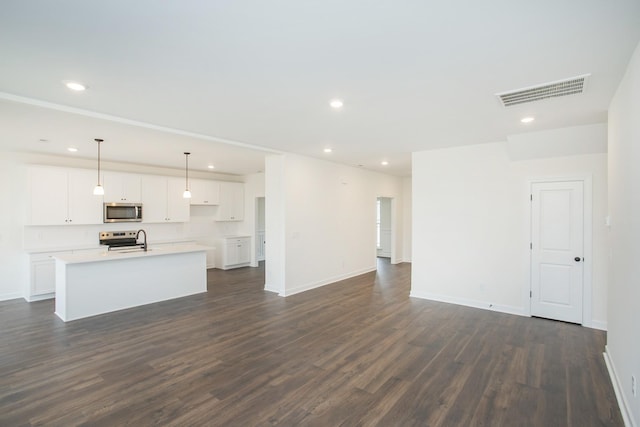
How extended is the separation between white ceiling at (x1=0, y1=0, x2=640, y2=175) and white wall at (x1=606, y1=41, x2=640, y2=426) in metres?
0.27

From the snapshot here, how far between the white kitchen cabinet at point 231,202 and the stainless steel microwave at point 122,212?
7.19 ft

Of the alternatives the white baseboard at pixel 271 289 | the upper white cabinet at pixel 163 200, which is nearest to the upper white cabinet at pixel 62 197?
the upper white cabinet at pixel 163 200

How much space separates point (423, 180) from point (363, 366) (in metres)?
3.69

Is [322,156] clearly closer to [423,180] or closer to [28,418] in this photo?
[423,180]

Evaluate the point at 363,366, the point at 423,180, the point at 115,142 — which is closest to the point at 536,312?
the point at 423,180

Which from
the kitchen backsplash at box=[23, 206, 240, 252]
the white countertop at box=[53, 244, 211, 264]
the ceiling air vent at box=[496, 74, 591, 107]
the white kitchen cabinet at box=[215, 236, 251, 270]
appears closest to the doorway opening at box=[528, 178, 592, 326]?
the ceiling air vent at box=[496, 74, 591, 107]

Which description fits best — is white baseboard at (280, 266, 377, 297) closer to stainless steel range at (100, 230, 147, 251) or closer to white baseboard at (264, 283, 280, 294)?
white baseboard at (264, 283, 280, 294)

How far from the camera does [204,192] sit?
8.39 meters

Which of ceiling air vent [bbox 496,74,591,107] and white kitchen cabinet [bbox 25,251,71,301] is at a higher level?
ceiling air vent [bbox 496,74,591,107]

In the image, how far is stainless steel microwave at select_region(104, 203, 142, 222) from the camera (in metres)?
6.60

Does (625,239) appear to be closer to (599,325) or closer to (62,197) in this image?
(599,325)

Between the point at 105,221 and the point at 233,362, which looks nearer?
the point at 233,362

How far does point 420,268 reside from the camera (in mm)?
5855

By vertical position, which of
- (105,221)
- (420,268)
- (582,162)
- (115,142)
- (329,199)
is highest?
(115,142)
